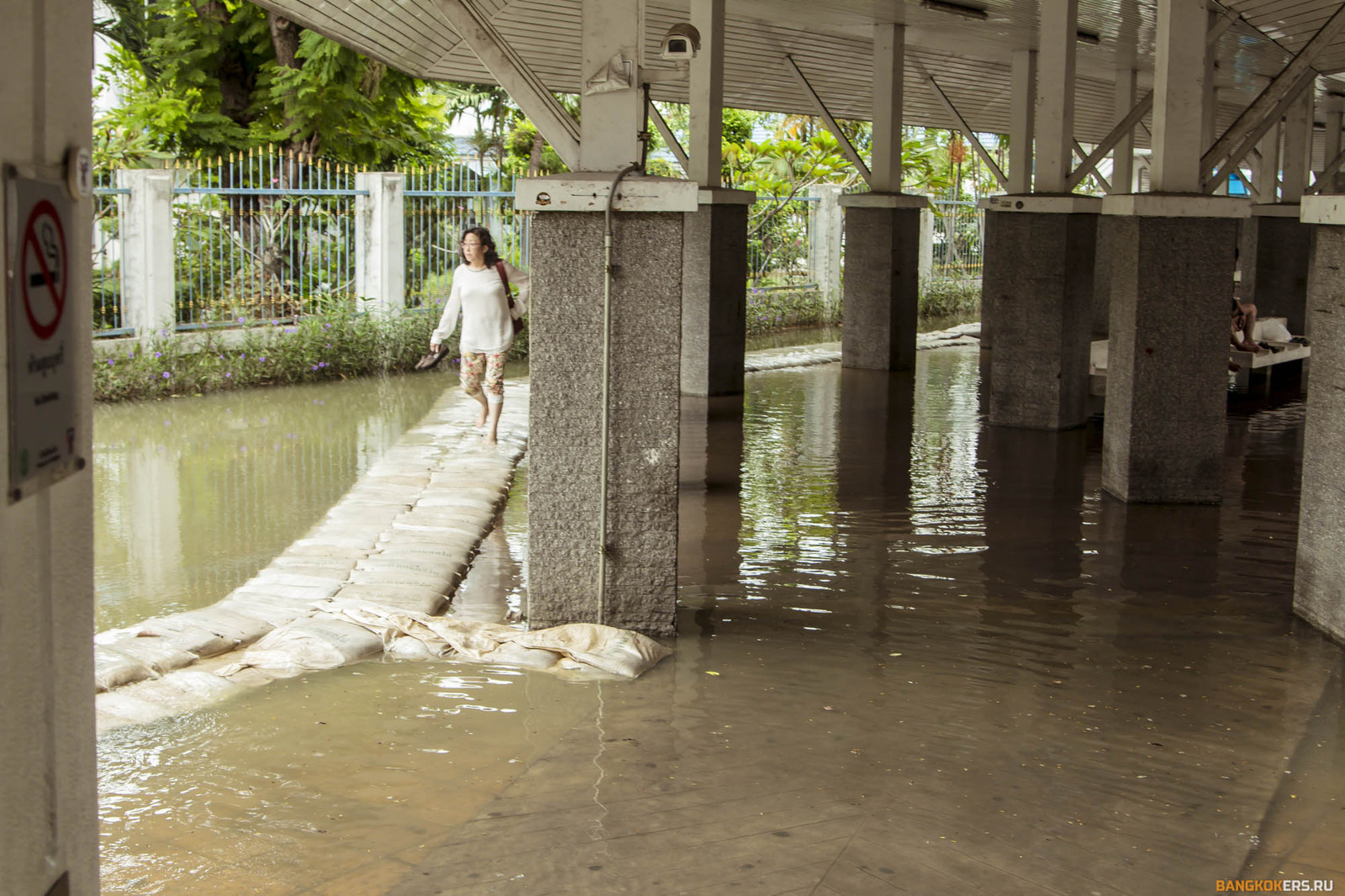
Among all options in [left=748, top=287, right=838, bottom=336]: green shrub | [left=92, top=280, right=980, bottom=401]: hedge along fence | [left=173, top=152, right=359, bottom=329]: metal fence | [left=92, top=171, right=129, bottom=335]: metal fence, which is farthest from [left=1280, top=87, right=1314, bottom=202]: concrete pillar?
[left=92, top=171, right=129, bottom=335]: metal fence

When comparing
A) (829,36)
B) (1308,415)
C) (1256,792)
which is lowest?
(1256,792)

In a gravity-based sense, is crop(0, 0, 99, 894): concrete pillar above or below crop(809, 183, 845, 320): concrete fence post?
below

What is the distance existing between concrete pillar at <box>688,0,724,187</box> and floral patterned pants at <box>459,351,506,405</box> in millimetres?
3514

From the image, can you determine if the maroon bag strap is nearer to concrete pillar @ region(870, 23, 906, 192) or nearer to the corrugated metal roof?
the corrugated metal roof

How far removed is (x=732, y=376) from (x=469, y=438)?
14.8 feet

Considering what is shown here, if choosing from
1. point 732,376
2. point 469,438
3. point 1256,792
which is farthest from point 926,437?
point 1256,792

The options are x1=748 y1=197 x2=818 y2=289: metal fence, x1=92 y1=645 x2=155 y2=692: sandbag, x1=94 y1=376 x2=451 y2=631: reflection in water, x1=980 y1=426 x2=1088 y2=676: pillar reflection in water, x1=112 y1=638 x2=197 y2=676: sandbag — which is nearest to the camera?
x1=92 y1=645 x2=155 y2=692: sandbag

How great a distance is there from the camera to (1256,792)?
441 centimetres

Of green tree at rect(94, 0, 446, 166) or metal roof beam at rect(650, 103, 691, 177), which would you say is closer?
metal roof beam at rect(650, 103, 691, 177)

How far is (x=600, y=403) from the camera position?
19.2 ft

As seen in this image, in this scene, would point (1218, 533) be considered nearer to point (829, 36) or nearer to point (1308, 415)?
point (1308, 415)

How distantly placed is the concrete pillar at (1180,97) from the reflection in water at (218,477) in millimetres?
6162

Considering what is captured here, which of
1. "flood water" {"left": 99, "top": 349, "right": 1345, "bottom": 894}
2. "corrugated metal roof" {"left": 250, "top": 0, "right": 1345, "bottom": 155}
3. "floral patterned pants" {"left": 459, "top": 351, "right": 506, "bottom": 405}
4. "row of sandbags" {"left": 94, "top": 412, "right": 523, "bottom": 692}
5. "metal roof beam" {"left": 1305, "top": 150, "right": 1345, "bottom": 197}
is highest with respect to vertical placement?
"corrugated metal roof" {"left": 250, "top": 0, "right": 1345, "bottom": 155}

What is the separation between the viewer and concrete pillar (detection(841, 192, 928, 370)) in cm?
1666
